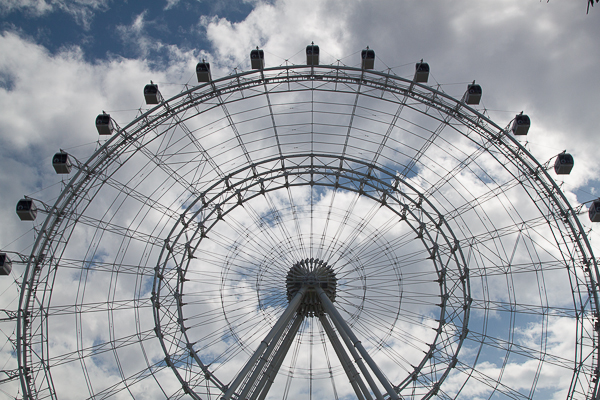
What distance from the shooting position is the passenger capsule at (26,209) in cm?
3008

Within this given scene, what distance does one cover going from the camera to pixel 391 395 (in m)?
25.8

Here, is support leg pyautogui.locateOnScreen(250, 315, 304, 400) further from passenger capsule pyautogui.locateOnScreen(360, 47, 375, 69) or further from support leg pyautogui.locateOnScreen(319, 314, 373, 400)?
passenger capsule pyautogui.locateOnScreen(360, 47, 375, 69)

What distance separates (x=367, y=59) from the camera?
3162 centimetres

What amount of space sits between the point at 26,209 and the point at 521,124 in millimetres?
37582

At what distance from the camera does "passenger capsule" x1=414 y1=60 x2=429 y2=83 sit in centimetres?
3106

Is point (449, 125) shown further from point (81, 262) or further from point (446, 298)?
point (81, 262)

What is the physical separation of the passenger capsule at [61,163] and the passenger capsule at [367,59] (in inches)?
924

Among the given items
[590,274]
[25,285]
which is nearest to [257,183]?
[25,285]

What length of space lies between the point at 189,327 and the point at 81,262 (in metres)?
10.7

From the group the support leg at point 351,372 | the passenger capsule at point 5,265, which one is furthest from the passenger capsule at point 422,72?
the passenger capsule at point 5,265

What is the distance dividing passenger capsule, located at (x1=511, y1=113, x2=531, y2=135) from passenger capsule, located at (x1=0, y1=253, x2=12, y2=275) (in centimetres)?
3884

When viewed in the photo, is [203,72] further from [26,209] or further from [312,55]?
[26,209]

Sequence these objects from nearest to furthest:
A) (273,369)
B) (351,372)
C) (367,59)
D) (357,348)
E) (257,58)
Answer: (357,348) < (351,372) < (257,58) < (367,59) < (273,369)

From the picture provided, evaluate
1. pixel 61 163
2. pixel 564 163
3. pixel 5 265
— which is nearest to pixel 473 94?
pixel 564 163
